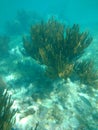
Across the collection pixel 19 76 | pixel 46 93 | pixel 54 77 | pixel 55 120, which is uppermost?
pixel 19 76

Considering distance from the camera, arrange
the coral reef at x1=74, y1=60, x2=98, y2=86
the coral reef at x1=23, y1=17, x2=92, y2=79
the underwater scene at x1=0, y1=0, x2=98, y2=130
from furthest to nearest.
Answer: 1. the coral reef at x1=74, y1=60, x2=98, y2=86
2. the coral reef at x1=23, y1=17, x2=92, y2=79
3. the underwater scene at x1=0, y1=0, x2=98, y2=130

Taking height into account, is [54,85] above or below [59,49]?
below

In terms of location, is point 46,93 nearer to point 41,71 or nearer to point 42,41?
point 41,71

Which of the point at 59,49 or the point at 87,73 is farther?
the point at 59,49

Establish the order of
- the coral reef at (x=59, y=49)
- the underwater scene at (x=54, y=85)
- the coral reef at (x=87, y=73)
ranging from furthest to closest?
the coral reef at (x=87, y=73) < the coral reef at (x=59, y=49) < the underwater scene at (x=54, y=85)

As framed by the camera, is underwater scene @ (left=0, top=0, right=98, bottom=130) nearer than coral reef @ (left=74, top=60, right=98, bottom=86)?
Yes

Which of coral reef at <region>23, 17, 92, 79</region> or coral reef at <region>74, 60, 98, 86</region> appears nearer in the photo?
coral reef at <region>23, 17, 92, 79</region>

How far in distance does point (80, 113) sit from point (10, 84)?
2.77 metres

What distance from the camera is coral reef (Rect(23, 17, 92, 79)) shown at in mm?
7098

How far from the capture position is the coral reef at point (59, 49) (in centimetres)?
710

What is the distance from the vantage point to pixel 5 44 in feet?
38.2

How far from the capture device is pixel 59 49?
7633 millimetres

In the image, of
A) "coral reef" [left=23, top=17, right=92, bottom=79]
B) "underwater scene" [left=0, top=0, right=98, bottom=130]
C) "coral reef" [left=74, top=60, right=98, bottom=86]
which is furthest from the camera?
"coral reef" [left=74, top=60, right=98, bottom=86]

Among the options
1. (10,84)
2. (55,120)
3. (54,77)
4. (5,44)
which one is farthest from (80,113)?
(5,44)
